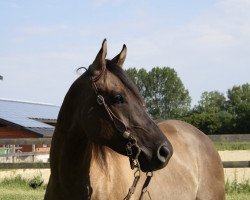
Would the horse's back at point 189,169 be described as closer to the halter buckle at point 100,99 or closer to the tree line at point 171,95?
the halter buckle at point 100,99

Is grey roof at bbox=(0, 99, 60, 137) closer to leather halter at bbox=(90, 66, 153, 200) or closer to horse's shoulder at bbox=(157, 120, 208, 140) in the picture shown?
horse's shoulder at bbox=(157, 120, 208, 140)

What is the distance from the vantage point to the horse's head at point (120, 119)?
117 inches

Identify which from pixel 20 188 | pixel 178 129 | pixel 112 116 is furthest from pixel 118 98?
pixel 20 188

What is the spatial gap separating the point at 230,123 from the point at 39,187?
42.0 meters

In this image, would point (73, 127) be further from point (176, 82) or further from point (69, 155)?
point (176, 82)

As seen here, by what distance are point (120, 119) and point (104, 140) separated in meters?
0.18

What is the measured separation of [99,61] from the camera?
317cm

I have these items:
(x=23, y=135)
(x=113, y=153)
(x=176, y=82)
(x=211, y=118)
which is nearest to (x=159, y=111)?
(x=176, y=82)

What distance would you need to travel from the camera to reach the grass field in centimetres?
840

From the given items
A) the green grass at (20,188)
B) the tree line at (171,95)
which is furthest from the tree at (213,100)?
the green grass at (20,188)

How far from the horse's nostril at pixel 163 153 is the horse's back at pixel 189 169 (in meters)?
1.22

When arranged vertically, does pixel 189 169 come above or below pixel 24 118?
above

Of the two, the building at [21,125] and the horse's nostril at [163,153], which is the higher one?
the horse's nostril at [163,153]

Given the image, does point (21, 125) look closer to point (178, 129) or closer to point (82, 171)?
point (178, 129)
